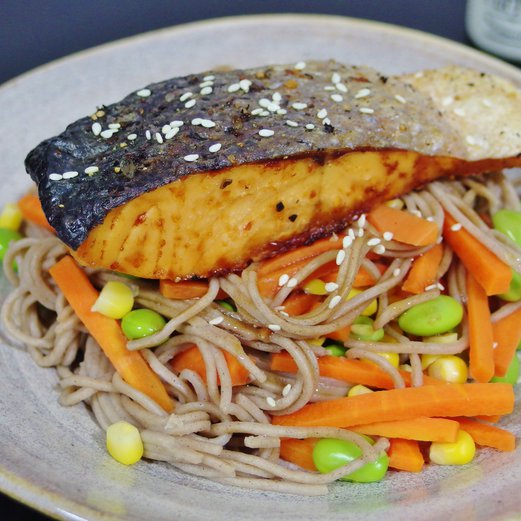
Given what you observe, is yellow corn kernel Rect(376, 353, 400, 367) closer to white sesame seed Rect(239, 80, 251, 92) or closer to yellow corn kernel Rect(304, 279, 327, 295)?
yellow corn kernel Rect(304, 279, 327, 295)

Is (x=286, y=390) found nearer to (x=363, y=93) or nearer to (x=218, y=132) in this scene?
(x=218, y=132)

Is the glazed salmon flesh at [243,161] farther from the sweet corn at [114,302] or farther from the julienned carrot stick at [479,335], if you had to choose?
the julienned carrot stick at [479,335]

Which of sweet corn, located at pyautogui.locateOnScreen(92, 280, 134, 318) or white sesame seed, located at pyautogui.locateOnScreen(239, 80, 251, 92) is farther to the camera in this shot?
white sesame seed, located at pyautogui.locateOnScreen(239, 80, 251, 92)

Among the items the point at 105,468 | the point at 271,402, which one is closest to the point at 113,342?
the point at 105,468

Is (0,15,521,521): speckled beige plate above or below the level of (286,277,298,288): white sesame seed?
below

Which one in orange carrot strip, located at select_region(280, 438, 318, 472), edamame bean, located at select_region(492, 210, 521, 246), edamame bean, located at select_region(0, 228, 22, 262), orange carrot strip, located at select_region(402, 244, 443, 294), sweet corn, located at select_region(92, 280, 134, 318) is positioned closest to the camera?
orange carrot strip, located at select_region(280, 438, 318, 472)

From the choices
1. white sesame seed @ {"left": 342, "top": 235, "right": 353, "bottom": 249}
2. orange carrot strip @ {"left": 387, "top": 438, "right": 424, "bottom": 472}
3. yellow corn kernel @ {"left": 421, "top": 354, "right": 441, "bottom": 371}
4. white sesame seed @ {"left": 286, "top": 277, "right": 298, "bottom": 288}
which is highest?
white sesame seed @ {"left": 342, "top": 235, "right": 353, "bottom": 249}

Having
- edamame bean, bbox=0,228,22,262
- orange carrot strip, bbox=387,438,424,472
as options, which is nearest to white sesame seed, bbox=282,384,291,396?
orange carrot strip, bbox=387,438,424,472

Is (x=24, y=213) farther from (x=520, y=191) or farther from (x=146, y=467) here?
(x=520, y=191)
